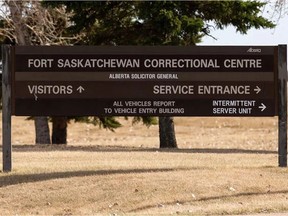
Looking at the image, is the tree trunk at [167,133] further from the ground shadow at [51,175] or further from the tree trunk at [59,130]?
the ground shadow at [51,175]

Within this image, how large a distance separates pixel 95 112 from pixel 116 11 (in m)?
11.7

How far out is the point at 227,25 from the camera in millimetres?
27078

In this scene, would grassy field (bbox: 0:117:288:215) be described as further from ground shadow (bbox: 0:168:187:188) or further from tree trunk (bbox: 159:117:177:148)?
tree trunk (bbox: 159:117:177:148)

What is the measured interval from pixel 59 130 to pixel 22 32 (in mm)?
5112

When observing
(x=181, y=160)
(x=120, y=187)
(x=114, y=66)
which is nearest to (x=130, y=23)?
(x=181, y=160)

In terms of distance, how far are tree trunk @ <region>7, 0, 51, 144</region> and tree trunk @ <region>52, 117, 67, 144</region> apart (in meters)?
2.21

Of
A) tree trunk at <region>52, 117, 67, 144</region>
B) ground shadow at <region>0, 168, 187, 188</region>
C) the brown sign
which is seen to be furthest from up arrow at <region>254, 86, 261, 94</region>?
tree trunk at <region>52, 117, 67, 144</region>

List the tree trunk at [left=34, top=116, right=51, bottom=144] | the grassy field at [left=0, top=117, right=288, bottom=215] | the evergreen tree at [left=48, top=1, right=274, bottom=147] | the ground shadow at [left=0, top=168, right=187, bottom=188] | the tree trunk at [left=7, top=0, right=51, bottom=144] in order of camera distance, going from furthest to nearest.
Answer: the tree trunk at [left=34, top=116, right=51, bottom=144] → the tree trunk at [left=7, top=0, right=51, bottom=144] → the evergreen tree at [left=48, top=1, right=274, bottom=147] → the ground shadow at [left=0, top=168, right=187, bottom=188] → the grassy field at [left=0, top=117, right=288, bottom=215]

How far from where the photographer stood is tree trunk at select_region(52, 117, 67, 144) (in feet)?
105

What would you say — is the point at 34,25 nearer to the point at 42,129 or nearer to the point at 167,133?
the point at 42,129

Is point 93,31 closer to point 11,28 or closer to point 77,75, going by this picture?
point 11,28

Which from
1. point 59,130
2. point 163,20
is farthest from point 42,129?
point 163,20

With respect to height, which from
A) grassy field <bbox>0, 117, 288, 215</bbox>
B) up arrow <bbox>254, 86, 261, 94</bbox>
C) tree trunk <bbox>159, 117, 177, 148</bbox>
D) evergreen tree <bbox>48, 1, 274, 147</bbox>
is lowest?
grassy field <bbox>0, 117, 288, 215</bbox>

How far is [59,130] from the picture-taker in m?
32.2
